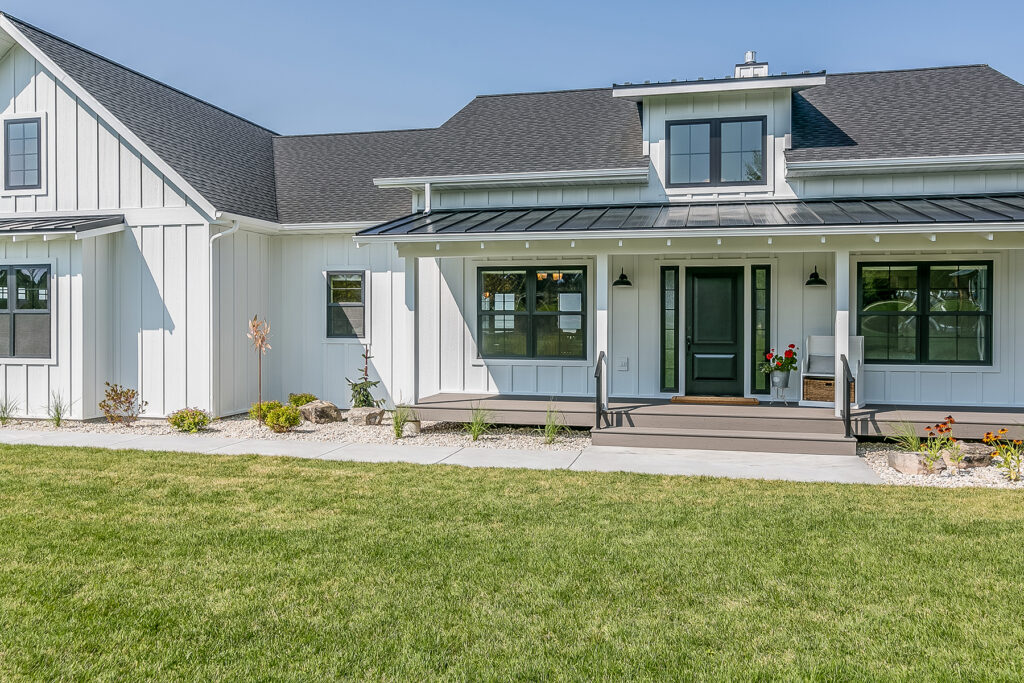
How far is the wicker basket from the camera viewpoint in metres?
10.4

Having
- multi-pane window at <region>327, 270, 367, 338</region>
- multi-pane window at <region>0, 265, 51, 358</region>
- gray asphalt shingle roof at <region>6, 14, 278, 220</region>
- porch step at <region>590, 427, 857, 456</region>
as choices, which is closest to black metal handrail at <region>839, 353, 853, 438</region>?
porch step at <region>590, 427, 857, 456</region>

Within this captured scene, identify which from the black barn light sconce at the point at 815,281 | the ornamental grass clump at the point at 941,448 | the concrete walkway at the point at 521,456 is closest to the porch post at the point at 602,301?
the concrete walkway at the point at 521,456

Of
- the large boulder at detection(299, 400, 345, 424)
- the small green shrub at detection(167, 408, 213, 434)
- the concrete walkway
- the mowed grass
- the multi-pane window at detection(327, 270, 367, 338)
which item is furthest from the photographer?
the multi-pane window at detection(327, 270, 367, 338)

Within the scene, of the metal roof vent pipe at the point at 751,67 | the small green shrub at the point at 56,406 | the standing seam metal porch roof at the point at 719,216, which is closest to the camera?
the standing seam metal porch roof at the point at 719,216

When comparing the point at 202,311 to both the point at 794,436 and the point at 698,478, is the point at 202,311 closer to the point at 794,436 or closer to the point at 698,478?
the point at 698,478

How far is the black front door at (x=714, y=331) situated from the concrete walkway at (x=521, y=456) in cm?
214

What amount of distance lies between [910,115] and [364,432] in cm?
1048

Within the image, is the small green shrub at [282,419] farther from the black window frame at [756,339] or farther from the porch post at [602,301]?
the black window frame at [756,339]

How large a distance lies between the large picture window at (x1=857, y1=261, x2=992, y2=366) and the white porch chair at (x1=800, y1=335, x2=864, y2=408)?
1.94 feet

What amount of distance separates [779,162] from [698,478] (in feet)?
20.2

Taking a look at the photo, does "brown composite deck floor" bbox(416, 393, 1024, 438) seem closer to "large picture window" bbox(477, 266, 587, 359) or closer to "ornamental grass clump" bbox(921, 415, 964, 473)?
"ornamental grass clump" bbox(921, 415, 964, 473)

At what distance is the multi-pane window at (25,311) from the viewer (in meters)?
12.0

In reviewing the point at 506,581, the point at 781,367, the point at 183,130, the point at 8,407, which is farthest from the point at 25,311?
the point at 781,367

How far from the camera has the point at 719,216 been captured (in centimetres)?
1038
